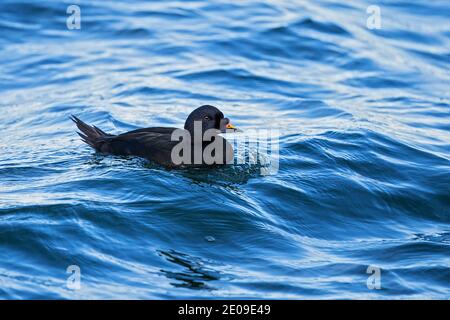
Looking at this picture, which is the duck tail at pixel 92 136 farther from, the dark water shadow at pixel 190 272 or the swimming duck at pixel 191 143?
the dark water shadow at pixel 190 272

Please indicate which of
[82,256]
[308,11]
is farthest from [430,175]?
[308,11]

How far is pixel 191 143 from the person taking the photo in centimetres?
984

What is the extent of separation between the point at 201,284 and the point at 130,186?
92.9 inches

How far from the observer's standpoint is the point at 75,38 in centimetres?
1683

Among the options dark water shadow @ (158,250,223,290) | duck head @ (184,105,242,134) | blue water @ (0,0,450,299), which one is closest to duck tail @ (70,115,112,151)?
blue water @ (0,0,450,299)

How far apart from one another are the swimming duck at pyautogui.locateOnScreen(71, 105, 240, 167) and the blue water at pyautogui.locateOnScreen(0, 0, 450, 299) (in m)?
0.20

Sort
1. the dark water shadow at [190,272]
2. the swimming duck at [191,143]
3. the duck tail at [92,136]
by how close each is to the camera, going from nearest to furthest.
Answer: the dark water shadow at [190,272], the swimming duck at [191,143], the duck tail at [92,136]

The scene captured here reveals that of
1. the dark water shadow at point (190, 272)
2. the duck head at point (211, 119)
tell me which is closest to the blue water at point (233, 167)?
the dark water shadow at point (190, 272)

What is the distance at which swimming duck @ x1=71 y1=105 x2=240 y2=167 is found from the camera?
9.71 metres

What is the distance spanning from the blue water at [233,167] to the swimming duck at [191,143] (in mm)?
204

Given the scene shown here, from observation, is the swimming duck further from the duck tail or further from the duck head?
the duck tail

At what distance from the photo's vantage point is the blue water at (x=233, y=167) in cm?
762

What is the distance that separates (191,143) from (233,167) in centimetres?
58

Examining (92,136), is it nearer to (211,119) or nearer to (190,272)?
(211,119)
